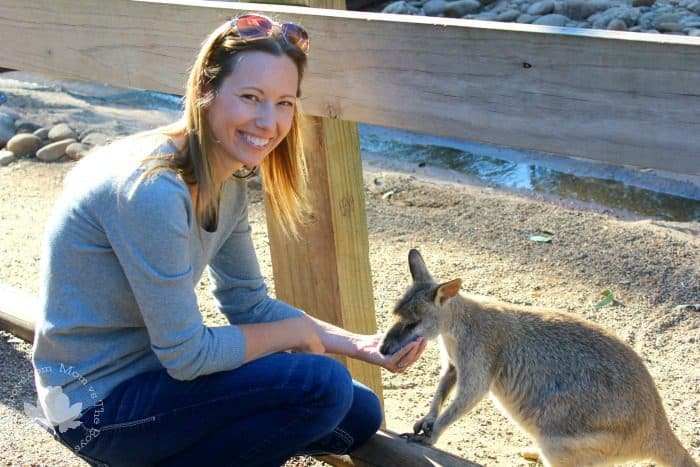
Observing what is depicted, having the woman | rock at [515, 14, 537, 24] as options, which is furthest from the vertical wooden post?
rock at [515, 14, 537, 24]

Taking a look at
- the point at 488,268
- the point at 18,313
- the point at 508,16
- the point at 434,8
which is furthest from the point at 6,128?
the point at 508,16

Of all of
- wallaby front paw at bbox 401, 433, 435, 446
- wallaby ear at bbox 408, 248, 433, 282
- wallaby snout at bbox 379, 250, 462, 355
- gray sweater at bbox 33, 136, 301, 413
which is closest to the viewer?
gray sweater at bbox 33, 136, 301, 413

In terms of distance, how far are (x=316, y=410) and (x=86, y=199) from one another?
775 millimetres

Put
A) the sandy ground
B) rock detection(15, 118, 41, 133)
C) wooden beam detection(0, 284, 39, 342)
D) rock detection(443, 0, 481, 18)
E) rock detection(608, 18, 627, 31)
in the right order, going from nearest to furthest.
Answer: the sandy ground
wooden beam detection(0, 284, 39, 342)
rock detection(15, 118, 41, 133)
rock detection(608, 18, 627, 31)
rock detection(443, 0, 481, 18)

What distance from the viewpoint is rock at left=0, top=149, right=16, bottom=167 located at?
251 inches

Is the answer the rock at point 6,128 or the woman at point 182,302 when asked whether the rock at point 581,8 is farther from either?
the woman at point 182,302

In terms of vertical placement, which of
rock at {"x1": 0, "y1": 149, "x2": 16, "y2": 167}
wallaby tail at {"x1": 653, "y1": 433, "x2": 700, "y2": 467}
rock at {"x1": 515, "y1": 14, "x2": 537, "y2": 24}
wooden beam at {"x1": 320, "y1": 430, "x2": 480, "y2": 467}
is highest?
rock at {"x1": 515, "y1": 14, "x2": 537, "y2": 24}

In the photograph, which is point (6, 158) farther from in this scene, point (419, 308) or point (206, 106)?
point (206, 106)

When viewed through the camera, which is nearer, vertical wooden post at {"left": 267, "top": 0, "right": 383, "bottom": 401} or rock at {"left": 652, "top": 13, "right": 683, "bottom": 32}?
vertical wooden post at {"left": 267, "top": 0, "right": 383, "bottom": 401}

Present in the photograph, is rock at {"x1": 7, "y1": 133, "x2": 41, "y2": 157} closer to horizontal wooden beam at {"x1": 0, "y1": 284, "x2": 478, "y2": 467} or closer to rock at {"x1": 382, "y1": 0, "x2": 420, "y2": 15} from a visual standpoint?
rock at {"x1": 382, "y1": 0, "x2": 420, "y2": 15}

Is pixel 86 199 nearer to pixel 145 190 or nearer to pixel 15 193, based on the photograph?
pixel 145 190

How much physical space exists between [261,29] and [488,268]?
8.05 ft

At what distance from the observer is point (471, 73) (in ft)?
7.27

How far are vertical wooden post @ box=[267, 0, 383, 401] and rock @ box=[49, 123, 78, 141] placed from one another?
4.32m
